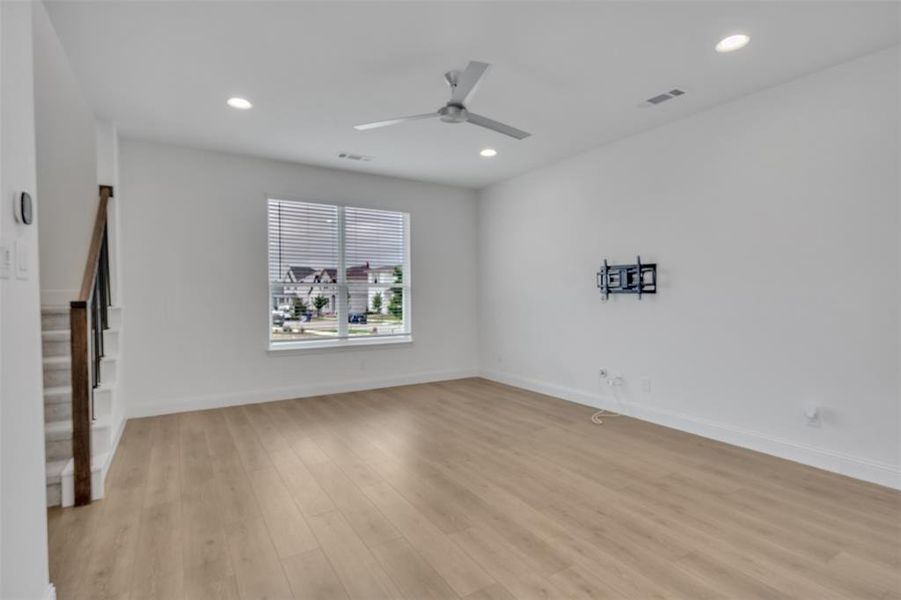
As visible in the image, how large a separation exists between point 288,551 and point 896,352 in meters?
3.66

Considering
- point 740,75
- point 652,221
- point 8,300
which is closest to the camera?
point 8,300

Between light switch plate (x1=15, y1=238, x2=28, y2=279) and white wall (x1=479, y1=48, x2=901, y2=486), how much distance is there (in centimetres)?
418

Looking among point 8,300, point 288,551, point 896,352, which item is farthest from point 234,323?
point 896,352

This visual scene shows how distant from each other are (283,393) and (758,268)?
4739mm

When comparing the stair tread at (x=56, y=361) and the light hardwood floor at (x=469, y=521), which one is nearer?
the light hardwood floor at (x=469, y=521)

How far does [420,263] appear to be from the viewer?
6.00 meters

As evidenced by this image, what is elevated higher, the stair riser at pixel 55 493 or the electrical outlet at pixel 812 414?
the electrical outlet at pixel 812 414

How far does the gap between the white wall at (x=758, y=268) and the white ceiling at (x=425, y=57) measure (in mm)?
332

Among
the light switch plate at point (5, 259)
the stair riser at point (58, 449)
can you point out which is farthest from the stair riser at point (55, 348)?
the light switch plate at point (5, 259)

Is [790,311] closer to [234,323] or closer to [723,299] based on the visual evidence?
[723,299]

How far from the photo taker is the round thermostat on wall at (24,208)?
1426 mm

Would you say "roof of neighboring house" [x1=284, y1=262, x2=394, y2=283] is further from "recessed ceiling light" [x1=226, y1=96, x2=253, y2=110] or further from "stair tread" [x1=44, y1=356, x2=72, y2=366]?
"stair tread" [x1=44, y1=356, x2=72, y2=366]

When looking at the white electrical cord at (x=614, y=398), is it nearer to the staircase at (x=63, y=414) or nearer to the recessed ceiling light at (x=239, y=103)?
the staircase at (x=63, y=414)

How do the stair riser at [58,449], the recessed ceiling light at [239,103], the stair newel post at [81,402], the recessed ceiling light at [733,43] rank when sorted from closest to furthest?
the stair newel post at [81,402], the recessed ceiling light at [733,43], the stair riser at [58,449], the recessed ceiling light at [239,103]
